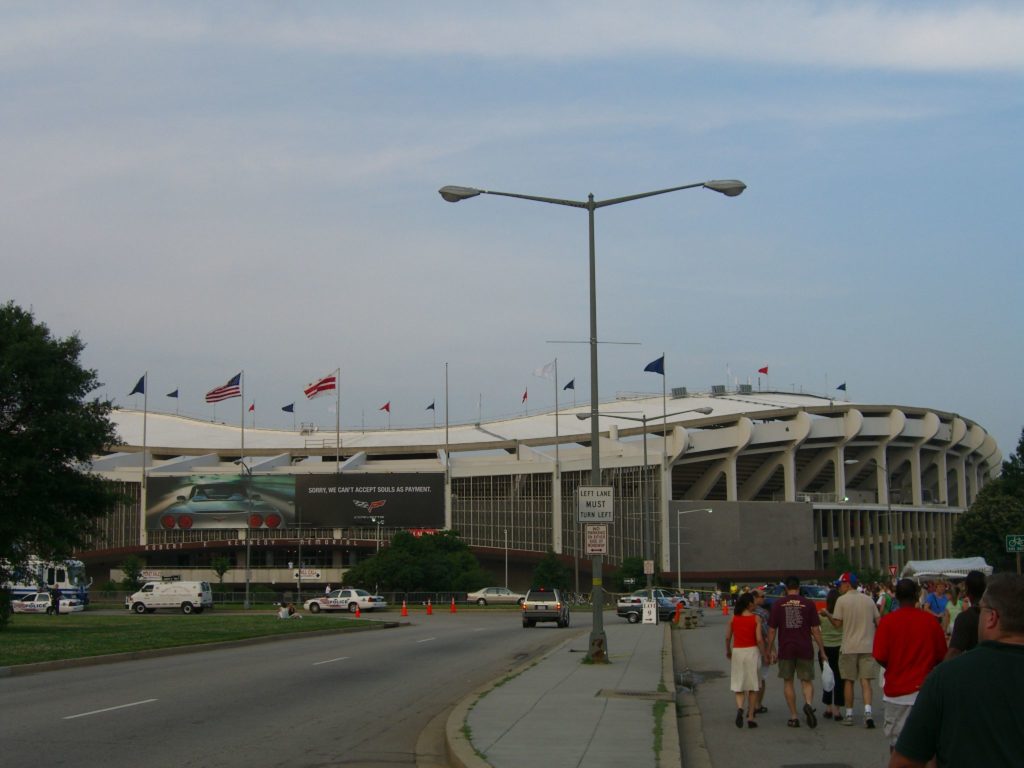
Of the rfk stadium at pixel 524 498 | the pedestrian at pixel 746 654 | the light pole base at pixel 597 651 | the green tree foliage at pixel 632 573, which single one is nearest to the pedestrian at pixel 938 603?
the pedestrian at pixel 746 654

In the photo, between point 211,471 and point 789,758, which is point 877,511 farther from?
point 789,758

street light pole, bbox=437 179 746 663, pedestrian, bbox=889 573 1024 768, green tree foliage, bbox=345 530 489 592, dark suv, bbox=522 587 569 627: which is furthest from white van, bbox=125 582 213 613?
pedestrian, bbox=889 573 1024 768

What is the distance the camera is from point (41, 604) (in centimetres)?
7475

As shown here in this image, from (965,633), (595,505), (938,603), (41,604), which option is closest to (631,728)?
(965,633)

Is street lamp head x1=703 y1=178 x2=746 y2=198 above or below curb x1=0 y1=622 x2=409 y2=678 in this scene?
above

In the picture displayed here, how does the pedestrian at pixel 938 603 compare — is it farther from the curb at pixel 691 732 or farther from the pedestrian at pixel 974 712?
the pedestrian at pixel 974 712

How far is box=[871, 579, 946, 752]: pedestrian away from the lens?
10578 mm

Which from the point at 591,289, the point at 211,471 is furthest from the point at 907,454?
the point at 591,289

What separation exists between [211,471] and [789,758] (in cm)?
10236

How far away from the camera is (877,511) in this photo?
120125mm

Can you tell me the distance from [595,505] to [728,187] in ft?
23.5

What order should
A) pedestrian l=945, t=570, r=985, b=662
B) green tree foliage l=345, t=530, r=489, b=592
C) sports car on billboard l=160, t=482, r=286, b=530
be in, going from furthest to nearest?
sports car on billboard l=160, t=482, r=286, b=530
green tree foliage l=345, t=530, r=489, b=592
pedestrian l=945, t=570, r=985, b=662

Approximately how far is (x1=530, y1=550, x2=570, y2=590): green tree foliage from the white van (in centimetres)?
2945

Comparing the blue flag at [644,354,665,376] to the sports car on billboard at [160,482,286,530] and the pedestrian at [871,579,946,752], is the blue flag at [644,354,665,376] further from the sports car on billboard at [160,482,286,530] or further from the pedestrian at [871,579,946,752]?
the pedestrian at [871,579,946,752]
